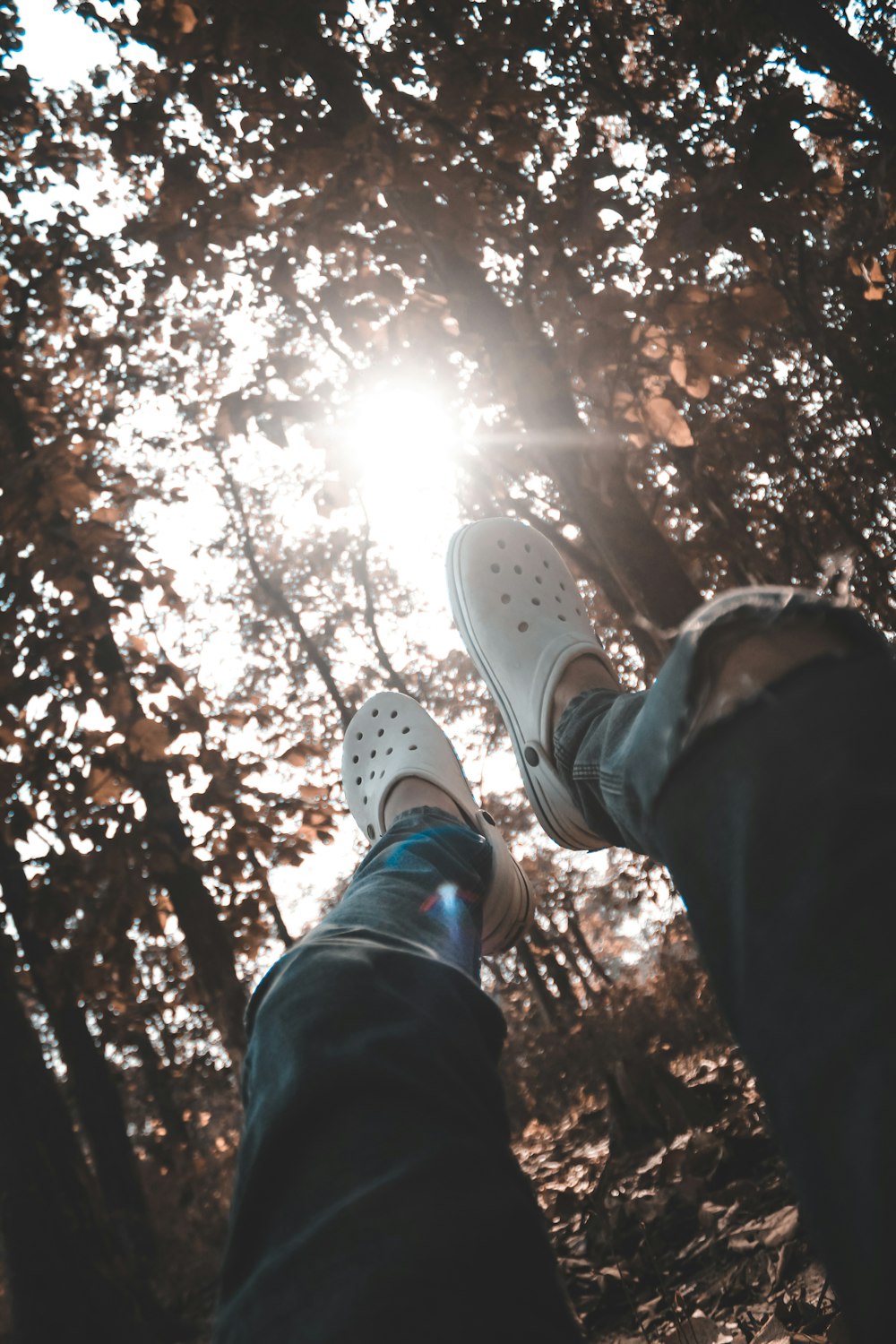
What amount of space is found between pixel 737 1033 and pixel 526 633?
1524mm

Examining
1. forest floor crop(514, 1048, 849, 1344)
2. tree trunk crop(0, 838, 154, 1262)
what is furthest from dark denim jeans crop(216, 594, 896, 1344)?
tree trunk crop(0, 838, 154, 1262)

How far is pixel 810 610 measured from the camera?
0.75 m

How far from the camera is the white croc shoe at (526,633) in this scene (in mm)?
1788

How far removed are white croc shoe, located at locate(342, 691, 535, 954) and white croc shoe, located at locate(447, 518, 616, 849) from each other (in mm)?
227

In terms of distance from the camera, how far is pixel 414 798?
2412 millimetres

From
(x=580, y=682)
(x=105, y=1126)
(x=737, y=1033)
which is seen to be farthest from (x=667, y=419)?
(x=105, y=1126)

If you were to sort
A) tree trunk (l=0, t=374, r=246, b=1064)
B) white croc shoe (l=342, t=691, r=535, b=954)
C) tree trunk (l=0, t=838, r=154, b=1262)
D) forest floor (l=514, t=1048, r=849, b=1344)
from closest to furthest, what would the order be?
forest floor (l=514, t=1048, r=849, b=1344)
white croc shoe (l=342, t=691, r=535, b=954)
tree trunk (l=0, t=374, r=246, b=1064)
tree trunk (l=0, t=838, r=154, b=1262)

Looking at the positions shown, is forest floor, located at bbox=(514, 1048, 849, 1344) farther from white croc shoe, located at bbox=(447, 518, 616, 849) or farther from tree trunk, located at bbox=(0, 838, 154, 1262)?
tree trunk, located at bbox=(0, 838, 154, 1262)

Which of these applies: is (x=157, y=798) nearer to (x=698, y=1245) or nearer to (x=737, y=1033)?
(x=698, y=1245)

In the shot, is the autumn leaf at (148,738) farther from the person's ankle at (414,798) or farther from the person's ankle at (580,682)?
the person's ankle at (580,682)

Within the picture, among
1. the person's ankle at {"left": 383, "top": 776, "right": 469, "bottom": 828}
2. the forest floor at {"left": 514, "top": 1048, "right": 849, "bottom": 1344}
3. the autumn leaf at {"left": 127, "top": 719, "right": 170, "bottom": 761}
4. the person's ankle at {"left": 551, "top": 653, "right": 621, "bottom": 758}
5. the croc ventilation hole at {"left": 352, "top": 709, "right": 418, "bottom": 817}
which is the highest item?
the autumn leaf at {"left": 127, "top": 719, "right": 170, "bottom": 761}

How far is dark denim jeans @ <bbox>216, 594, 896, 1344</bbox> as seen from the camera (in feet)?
1.94

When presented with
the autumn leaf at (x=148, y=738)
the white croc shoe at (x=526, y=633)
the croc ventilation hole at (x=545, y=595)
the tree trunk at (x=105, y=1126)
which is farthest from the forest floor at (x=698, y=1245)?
the tree trunk at (x=105, y=1126)

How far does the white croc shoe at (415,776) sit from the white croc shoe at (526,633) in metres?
0.23
